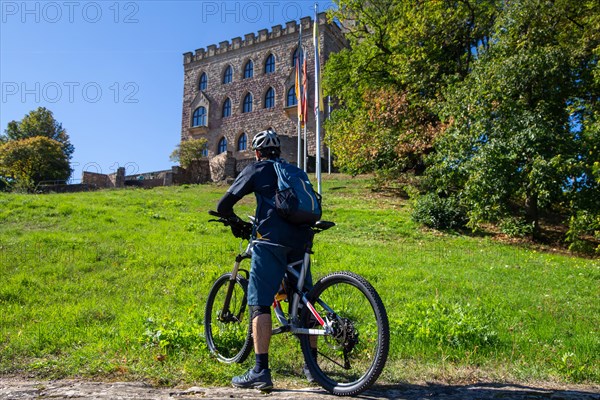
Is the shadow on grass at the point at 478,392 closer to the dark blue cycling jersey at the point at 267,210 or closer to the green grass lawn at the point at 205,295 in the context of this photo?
A: the green grass lawn at the point at 205,295

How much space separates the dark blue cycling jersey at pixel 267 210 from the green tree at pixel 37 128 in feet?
178

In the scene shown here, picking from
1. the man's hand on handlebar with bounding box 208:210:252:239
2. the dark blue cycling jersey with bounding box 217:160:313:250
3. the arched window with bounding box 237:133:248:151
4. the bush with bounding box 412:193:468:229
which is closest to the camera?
the dark blue cycling jersey with bounding box 217:160:313:250

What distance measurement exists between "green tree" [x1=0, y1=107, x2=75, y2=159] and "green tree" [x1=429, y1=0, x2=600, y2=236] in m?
47.0

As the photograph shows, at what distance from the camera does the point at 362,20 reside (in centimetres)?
2567

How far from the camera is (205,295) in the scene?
727 cm

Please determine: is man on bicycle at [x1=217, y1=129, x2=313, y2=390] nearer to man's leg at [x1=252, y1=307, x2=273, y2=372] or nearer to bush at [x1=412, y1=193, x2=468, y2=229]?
man's leg at [x1=252, y1=307, x2=273, y2=372]

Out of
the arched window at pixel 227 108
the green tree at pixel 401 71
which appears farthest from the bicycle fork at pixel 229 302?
the arched window at pixel 227 108

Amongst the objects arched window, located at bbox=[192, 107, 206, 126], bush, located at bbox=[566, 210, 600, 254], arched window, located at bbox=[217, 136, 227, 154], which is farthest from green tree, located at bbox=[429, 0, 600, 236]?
arched window, located at bbox=[192, 107, 206, 126]

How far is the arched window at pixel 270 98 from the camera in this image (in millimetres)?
44153

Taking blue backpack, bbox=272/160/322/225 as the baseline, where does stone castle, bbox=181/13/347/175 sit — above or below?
above

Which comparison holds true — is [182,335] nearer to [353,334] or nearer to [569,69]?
[353,334]

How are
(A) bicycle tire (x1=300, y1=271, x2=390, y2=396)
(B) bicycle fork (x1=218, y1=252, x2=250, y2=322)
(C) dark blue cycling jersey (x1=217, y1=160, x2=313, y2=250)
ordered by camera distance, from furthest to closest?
(B) bicycle fork (x1=218, y1=252, x2=250, y2=322)
(C) dark blue cycling jersey (x1=217, y1=160, x2=313, y2=250)
(A) bicycle tire (x1=300, y1=271, x2=390, y2=396)

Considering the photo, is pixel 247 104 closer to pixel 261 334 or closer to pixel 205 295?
pixel 205 295

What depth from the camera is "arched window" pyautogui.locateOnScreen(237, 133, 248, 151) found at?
45.6m
